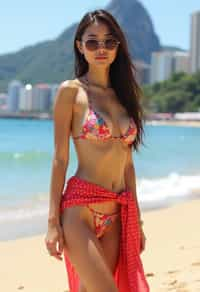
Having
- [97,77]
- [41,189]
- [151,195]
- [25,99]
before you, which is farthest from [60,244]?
[25,99]

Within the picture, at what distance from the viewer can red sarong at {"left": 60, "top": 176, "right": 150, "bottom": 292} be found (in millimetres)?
2113

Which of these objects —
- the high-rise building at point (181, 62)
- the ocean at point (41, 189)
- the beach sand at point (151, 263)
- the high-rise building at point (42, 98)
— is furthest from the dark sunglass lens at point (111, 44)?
the high-rise building at point (181, 62)

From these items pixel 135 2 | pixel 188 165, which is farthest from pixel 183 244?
pixel 135 2

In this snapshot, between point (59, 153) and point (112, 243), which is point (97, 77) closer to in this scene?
point (59, 153)

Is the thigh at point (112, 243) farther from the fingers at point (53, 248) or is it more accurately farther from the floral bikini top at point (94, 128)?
the floral bikini top at point (94, 128)

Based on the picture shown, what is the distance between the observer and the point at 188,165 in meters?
17.8

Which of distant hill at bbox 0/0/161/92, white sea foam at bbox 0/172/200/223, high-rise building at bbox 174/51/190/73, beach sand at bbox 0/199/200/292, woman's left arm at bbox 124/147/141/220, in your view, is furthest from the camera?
distant hill at bbox 0/0/161/92

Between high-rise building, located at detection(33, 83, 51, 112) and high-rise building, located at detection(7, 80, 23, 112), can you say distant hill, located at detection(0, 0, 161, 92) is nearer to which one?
high-rise building, located at detection(33, 83, 51, 112)

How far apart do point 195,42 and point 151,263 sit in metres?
116

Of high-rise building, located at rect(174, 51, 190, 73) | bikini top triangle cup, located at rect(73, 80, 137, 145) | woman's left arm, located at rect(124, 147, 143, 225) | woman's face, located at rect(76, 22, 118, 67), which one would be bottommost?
high-rise building, located at rect(174, 51, 190, 73)

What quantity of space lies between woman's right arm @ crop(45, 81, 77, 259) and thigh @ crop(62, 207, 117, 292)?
4 cm

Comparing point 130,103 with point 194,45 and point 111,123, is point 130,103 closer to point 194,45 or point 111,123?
point 111,123

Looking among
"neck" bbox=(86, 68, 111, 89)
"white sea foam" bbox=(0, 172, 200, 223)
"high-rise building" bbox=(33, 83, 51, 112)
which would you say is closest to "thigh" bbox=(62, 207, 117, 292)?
"neck" bbox=(86, 68, 111, 89)

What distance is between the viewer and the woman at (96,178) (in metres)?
2.06
